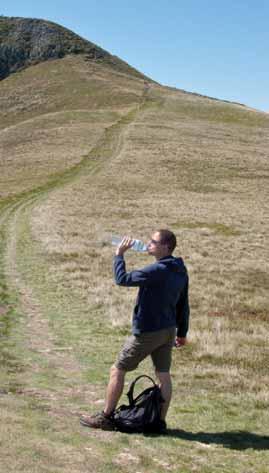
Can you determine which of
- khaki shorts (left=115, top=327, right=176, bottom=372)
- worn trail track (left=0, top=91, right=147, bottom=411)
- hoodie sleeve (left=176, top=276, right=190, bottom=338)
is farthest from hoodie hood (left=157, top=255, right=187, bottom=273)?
worn trail track (left=0, top=91, right=147, bottom=411)

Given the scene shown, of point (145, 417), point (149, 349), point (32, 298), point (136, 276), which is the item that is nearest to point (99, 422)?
point (145, 417)

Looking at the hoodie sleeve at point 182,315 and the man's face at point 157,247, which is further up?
the man's face at point 157,247

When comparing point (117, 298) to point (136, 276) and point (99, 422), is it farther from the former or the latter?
point (136, 276)

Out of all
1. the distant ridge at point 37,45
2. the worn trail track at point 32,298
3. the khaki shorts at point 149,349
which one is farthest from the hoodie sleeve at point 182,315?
the distant ridge at point 37,45

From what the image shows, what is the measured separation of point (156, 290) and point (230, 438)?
7.68 ft

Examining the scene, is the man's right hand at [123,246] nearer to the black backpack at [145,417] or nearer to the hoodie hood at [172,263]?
the hoodie hood at [172,263]

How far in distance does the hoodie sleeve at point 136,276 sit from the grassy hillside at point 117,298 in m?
2.01

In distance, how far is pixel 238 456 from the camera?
7.24 meters

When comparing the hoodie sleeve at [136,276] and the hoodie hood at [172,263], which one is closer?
the hoodie sleeve at [136,276]

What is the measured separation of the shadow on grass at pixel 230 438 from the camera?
7.62 metres

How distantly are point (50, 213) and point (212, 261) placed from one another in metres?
12.9

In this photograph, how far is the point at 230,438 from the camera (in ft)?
25.8

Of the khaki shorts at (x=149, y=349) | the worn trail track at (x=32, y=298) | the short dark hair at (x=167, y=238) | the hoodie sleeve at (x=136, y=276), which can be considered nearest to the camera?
the hoodie sleeve at (x=136, y=276)

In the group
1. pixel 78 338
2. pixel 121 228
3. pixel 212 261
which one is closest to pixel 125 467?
pixel 78 338
